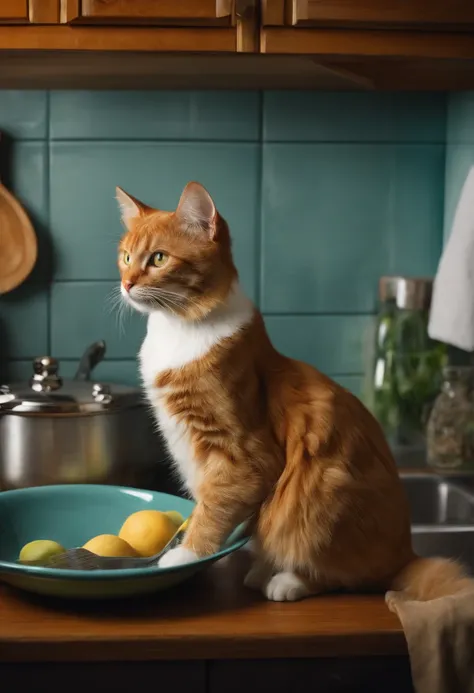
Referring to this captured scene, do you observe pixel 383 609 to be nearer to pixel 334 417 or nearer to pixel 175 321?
pixel 334 417

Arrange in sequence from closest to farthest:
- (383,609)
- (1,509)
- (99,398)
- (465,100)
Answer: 1. (383,609)
2. (1,509)
3. (99,398)
4. (465,100)

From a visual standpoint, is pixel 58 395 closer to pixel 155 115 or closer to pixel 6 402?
pixel 6 402

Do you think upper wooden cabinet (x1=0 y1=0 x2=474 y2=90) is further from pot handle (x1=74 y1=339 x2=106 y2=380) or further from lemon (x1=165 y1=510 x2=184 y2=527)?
lemon (x1=165 y1=510 x2=184 y2=527)

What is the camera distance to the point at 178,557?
1127 mm

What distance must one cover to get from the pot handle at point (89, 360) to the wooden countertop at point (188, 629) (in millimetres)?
485

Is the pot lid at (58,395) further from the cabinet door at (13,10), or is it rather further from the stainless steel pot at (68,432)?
the cabinet door at (13,10)

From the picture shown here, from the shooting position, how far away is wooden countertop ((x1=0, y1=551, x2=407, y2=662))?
105 centimetres

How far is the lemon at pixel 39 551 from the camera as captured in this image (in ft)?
3.79

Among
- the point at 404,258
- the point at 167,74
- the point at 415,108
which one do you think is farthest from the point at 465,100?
the point at 167,74

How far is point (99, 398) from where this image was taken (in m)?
1.45

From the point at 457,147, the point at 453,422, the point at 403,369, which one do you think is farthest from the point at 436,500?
the point at 457,147

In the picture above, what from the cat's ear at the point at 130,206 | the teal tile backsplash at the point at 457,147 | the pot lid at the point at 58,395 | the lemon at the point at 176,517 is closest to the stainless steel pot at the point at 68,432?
the pot lid at the point at 58,395

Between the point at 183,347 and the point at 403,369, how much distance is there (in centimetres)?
68

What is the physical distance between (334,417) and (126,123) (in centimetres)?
78
